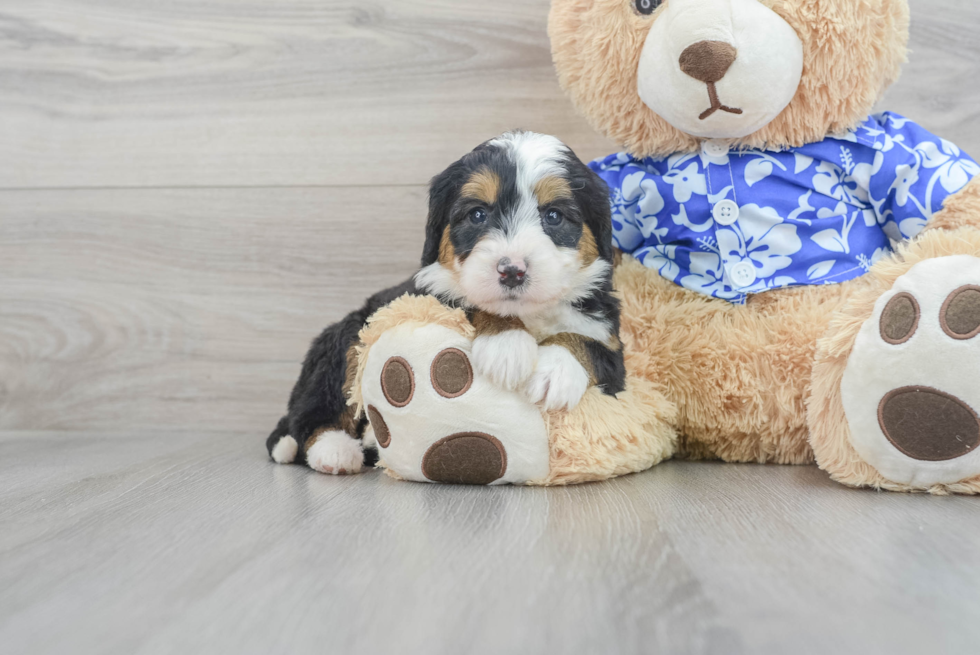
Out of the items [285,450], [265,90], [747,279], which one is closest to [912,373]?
[747,279]

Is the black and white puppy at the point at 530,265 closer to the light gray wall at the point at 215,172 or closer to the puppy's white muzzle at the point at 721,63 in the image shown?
the puppy's white muzzle at the point at 721,63

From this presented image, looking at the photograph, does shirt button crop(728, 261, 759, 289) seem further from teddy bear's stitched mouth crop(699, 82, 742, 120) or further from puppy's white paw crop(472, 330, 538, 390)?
puppy's white paw crop(472, 330, 538, 390)

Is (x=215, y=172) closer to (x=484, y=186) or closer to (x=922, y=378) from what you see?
(x=484, y=186)

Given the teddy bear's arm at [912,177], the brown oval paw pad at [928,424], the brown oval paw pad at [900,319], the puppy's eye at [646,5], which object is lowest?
the brown oval paw pad at [928,424]

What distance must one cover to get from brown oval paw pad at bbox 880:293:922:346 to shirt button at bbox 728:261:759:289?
327 mm

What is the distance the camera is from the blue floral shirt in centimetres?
154

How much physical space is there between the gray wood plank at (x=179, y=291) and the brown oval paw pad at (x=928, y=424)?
1.31 m

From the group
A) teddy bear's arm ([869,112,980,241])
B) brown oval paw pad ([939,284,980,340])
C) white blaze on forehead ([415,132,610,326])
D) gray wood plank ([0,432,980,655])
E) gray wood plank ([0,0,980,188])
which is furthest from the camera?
gray wood plank ([0,0,980,188])

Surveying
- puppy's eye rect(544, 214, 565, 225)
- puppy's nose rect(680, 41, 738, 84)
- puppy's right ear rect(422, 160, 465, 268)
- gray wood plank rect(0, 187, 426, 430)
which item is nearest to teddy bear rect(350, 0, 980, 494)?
puppy's nose rect(680, 41, 738, 84)

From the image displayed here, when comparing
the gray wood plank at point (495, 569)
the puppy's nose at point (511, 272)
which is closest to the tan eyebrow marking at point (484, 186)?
the puppy's nose at point (511, 272)

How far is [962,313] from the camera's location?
3.81ft

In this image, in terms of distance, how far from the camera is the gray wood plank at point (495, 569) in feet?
2.44

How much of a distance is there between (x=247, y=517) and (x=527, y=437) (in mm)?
472

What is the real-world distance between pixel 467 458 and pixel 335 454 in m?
0.38
